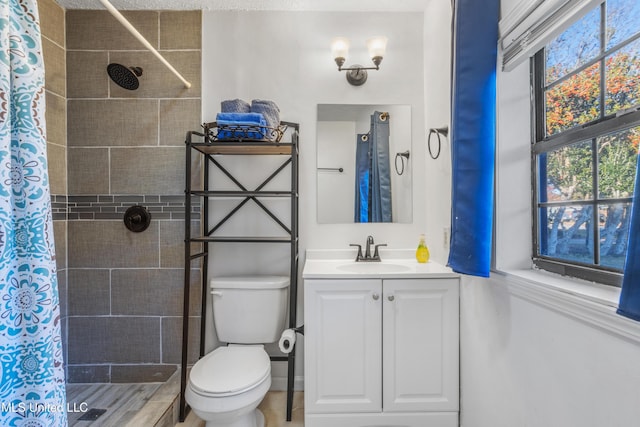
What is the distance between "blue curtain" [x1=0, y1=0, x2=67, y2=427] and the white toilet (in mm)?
541

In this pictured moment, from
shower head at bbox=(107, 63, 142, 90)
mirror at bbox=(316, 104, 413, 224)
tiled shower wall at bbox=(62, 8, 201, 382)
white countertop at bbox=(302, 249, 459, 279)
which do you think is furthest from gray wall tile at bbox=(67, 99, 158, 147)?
white countertop at bbox=(302, 249, 459, 279)

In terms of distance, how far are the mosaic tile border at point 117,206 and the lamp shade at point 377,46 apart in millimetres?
1477

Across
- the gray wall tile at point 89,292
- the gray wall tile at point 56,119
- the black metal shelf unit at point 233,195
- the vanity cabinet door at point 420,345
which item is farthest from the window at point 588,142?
the gray wall tile at point 56,119

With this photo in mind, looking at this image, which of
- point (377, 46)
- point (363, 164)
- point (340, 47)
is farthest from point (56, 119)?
point (377, 46)

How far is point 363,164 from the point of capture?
6.35 ft

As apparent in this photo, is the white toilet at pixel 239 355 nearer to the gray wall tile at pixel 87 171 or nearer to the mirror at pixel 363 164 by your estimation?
the mirror at pixel 363 164

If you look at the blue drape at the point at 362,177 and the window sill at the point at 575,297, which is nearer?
the window sill at the point at 575,297

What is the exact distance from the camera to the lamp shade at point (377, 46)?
5.98ft

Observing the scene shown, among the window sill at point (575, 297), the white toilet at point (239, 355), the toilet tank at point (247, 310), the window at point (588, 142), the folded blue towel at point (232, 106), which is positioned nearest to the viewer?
the window sill at point (575, 297)

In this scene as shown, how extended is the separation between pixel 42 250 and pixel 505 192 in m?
1.65

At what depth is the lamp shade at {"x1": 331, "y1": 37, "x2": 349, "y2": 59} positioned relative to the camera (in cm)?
183

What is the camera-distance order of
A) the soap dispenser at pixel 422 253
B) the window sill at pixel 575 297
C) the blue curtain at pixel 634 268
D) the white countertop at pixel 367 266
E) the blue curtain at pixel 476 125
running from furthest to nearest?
the soap dispenser at pixel 422 253 → the white countertop at pixel 367 266 → the blue curtain at pixel 476 125 → the window sill at pixel 575 297 → the blue curtain at pixel 634 268

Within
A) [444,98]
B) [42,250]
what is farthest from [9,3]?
[444,98]

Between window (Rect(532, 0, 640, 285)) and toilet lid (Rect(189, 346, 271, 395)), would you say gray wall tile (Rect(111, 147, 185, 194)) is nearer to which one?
toilet lid (Rect(189, 346, 271, 395))
